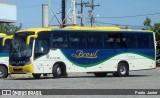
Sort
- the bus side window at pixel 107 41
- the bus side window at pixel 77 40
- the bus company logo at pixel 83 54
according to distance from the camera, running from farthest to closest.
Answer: the bus side window at pixel 107 41
the bus company logo at pixel 83 54
the bus side window at pixel 77 40

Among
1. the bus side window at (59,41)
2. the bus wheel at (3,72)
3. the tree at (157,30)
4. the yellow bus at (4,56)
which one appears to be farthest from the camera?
the tree at (157,30)

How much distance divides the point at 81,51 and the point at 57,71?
214 cm

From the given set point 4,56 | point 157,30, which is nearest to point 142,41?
point 4,56

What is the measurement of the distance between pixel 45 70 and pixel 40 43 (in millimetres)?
1615

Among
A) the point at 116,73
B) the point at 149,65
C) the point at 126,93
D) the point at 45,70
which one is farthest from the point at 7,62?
the point at 126,93

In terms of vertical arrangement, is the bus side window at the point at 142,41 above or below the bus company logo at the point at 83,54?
above

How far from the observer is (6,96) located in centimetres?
1767

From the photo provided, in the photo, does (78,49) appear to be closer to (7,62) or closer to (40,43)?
(40,43)

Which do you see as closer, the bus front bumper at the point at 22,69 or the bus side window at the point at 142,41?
the bus front bumper at the point at 22,69

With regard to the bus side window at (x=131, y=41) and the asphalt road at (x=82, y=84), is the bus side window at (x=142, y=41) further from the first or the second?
the asphalt road at (x=82, y=84)

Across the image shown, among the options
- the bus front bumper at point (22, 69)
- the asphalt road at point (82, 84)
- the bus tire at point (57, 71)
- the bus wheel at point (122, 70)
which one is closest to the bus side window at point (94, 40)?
the bus wheel at point (122, 70)

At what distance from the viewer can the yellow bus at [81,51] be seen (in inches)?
1159

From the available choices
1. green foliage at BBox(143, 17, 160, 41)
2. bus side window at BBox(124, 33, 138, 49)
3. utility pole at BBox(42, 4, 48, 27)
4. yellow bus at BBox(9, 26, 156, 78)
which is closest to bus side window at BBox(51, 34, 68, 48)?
yellow bus at BBox(9, 26, 156, 78)

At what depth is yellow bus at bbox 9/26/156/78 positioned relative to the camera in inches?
1159
